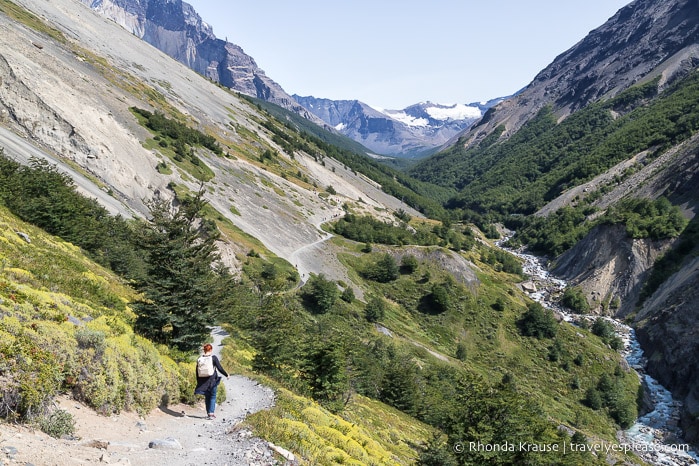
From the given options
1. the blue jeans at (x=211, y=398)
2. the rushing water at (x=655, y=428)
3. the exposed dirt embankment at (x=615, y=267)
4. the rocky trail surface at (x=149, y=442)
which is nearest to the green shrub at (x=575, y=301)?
the exposed dirt embankment at (x=615, y=267)

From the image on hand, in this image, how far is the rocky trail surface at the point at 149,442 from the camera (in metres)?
7.80

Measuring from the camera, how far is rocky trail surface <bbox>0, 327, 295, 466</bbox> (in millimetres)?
7805

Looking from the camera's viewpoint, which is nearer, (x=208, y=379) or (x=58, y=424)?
(x=58, y=424)

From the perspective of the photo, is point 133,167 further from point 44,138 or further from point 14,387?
point 14,387

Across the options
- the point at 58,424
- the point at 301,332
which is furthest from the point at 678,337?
the point at 58,424

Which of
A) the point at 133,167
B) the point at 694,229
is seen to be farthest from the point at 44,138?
the point at 694,229

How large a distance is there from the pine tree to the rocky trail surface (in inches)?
140

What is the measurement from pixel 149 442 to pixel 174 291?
24.5 ft

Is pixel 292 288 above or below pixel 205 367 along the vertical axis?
below

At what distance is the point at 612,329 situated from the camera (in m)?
77.7

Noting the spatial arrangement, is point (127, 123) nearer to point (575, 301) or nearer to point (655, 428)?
point (575, 301)

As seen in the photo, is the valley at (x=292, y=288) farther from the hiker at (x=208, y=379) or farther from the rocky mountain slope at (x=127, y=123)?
the hiker at (x=208, y=379)

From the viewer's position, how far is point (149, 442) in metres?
10.6

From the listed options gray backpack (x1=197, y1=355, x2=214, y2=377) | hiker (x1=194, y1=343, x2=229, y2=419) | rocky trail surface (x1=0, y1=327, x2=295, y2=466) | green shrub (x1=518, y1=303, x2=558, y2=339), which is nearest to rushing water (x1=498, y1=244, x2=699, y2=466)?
green shrub (x1=518, y1=303, x2=558, y2=339)
